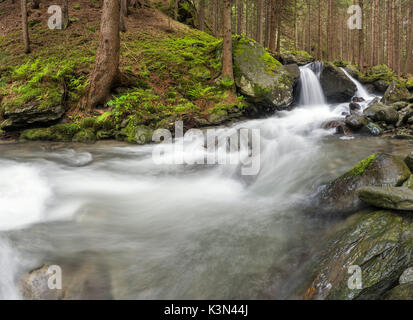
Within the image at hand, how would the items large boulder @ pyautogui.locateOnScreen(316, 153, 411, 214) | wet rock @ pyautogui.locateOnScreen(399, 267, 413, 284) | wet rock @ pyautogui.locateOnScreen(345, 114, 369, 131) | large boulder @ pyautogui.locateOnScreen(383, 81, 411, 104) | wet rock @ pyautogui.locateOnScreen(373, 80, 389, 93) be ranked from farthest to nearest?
wet rock @ pyautogui.locateOnScreen(373, 80, 389, 93), large boulder @ pyautogui.locateOnScreen(383, 81, 411, 104), wet rock @ pyautogui.locateOnScreen(345, 114, 369, 131), large boulder @ pyautogui.locateOnScreen(316, 153, 411, 214), wet rock @ pyautogui.locateOnScreen(399, 267, 413, 284)

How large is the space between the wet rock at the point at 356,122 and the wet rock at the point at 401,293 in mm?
7405

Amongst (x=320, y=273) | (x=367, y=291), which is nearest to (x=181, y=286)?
(x=320, y=273)

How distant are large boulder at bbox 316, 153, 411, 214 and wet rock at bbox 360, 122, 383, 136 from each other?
4681 millimetres

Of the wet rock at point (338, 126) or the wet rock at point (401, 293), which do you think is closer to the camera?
the wet rock at point (401, 293)

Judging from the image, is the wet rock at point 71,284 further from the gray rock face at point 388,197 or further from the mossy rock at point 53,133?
the mossy rock at point 53,133

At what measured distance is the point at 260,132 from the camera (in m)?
8.81

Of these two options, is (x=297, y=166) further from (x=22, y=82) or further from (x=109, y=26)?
(x=22, y=82)

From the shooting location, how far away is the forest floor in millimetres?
8383

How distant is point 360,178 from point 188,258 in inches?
122

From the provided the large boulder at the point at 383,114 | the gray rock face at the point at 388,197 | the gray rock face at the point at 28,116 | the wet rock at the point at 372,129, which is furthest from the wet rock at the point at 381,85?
the gray rock face at the point at 28,116

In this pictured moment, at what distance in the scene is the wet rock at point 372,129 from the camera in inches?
332

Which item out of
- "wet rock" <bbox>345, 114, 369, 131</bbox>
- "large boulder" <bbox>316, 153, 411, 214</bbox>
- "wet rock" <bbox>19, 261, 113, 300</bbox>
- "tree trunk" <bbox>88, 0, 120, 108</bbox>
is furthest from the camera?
"wet rock" <bbox>345, 114, 369, 131</bbox>

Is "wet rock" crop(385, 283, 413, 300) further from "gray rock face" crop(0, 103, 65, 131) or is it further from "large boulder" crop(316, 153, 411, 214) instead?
"gray rock face" crop(0, 103, 65, 131)

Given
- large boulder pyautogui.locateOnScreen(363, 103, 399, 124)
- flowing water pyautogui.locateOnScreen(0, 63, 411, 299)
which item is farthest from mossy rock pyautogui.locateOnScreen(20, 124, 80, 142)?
large boulder pyautogui.locateOnScreen(363, 103, 399, 124)
